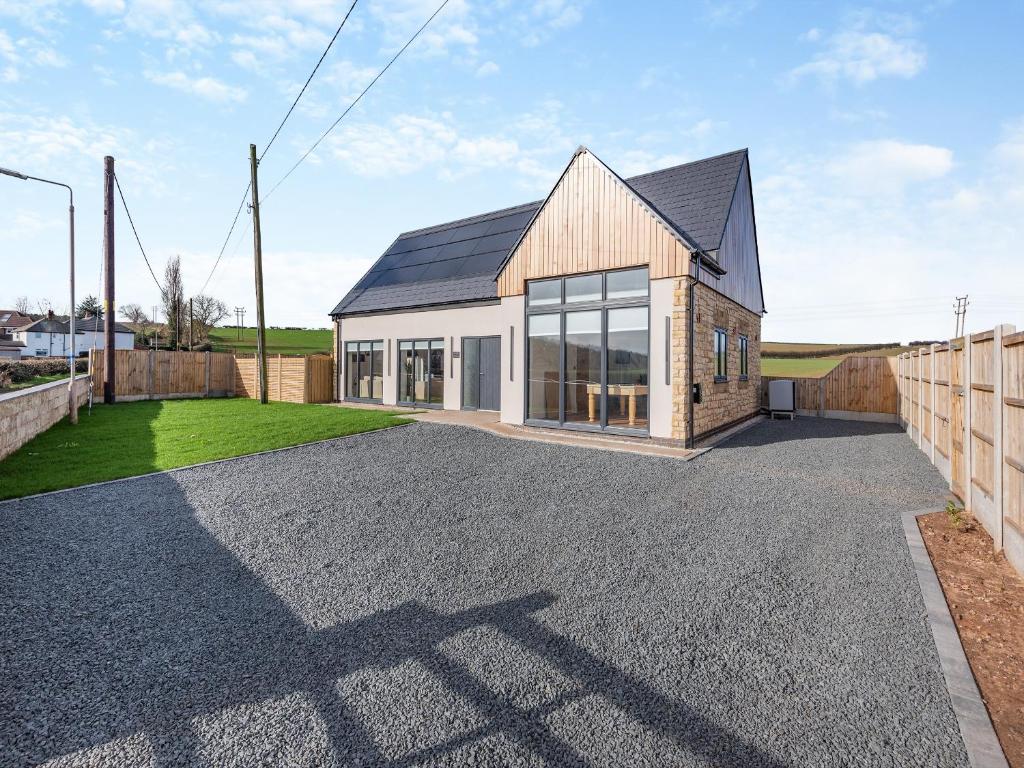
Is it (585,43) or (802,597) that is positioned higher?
(585,43)

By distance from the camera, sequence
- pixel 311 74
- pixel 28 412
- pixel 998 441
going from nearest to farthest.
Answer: pixel 998 441 < pixel 28 412 < pixel 311 74

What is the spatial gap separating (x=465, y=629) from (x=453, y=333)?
41.2ft

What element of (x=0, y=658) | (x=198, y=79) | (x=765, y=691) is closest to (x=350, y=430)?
(x=198, y=79)

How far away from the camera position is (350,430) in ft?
35.7

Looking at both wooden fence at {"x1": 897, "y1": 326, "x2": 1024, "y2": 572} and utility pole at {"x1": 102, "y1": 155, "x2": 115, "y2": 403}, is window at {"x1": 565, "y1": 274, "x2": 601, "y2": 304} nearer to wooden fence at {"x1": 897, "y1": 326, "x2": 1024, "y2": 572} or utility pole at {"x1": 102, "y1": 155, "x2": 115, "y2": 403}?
wooden fence at {"x1": 897, "y1": 326, "x2": 1024, "y2": 572}

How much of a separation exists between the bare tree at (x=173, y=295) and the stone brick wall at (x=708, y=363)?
4712cm

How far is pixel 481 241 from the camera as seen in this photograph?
1742cm

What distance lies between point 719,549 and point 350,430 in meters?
8.49

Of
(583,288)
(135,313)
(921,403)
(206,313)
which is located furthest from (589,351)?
(135,313)

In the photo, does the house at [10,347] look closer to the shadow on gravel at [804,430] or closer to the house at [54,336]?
the house at [54,336]

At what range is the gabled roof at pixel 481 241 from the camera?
518 inches

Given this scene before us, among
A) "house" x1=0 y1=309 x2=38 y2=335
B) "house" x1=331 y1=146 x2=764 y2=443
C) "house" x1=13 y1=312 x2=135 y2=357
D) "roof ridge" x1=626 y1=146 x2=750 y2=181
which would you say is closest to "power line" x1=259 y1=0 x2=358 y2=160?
"house" x1=331 y1=146 x2=764 y2=443

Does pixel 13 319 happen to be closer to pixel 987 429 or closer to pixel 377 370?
pixel 377 370

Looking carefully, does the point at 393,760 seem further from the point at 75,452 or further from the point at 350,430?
the point at 75,452
